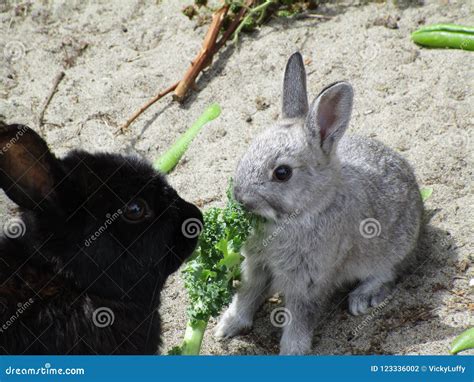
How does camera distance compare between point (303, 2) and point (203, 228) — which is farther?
point (303, 2)

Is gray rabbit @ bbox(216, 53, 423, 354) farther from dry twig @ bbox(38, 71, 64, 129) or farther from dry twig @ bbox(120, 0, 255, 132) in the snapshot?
dry twig @ bbox(38, 71, 64, 129)

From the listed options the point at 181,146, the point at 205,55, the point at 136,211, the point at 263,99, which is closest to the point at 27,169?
the point at 136,211

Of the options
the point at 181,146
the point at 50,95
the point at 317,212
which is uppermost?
the point at 50,95

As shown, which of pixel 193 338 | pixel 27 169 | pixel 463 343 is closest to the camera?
pixel 27 169

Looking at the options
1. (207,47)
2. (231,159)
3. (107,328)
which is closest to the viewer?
(107,328)

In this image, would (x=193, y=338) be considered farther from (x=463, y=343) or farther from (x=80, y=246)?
(x=463, y=343)

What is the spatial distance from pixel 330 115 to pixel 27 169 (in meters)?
1.81

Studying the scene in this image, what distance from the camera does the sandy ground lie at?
525cm

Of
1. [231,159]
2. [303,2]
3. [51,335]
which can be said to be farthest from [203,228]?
[303,2]

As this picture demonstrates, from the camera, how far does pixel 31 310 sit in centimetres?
395

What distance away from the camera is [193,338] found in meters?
4.95

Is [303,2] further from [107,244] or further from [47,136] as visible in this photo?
[107,244]

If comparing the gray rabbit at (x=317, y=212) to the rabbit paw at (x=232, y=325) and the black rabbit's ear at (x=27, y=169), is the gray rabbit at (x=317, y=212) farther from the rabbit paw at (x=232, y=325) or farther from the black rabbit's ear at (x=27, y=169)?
the black rabbit's ear at (x=27, y=169)

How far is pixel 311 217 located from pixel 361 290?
33.5 inches
